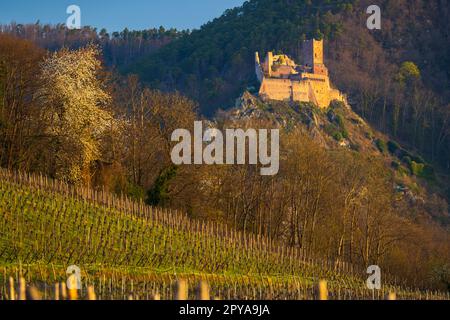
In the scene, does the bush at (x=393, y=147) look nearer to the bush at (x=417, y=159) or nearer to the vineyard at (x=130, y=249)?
the bush at (x=417, y=159)

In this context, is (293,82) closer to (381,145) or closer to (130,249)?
(381,145)

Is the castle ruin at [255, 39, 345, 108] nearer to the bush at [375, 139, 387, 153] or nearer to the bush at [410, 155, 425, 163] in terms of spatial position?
the bush at [375, 139, 387, 153]

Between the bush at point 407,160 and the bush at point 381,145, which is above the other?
the bush at point 381,145

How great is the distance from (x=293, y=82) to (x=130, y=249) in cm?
10418

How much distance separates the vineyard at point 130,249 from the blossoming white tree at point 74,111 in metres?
6.10

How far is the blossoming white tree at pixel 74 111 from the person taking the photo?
175ft

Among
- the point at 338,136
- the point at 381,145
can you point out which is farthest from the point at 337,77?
the point at 338,136

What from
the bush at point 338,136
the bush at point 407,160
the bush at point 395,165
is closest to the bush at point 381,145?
the bush at point 407,160

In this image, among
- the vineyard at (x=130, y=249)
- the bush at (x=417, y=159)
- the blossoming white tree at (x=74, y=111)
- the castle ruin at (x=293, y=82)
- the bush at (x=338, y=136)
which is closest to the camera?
the vineyard at (x=130, y=249)

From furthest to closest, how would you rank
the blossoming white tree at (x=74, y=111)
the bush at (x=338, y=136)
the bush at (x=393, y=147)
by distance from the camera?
the bush at (x=393, y=147), the bush at (x=338, y=136), the blossoming white tree at (x=74, y=111)

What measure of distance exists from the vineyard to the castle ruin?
92184 mm

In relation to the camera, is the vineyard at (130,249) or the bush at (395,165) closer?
the vineyard at (130,249)

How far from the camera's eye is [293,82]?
14162 cm

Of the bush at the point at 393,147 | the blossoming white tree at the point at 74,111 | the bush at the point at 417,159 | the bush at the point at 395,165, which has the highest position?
the blossoming white tree at the point at 74,111
